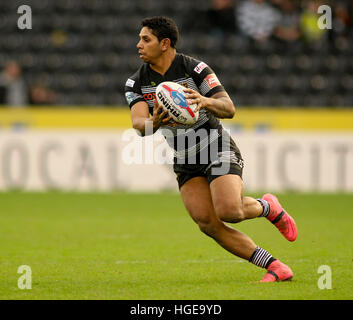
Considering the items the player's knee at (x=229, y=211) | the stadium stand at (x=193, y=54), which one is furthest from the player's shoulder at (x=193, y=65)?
the stadium stand at (x=193, y=54)

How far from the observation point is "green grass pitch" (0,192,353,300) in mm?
5676

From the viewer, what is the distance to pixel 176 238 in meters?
8.94

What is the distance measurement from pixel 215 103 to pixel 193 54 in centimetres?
1193

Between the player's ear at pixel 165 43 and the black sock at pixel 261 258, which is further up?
the player's ear at pixel 165 43

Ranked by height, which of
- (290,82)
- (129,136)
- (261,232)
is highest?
(290,82)

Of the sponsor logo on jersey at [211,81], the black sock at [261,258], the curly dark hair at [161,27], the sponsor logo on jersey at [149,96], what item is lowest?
the black sock at [261,258]

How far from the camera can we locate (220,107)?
5.84m

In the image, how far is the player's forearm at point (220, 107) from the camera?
5.81m

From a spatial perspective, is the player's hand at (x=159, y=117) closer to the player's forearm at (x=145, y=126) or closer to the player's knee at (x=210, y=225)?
the player's forearm at (x=145, y=126)

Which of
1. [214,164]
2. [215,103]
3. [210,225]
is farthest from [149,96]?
[210,225]

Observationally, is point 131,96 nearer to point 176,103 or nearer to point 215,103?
point 176,103

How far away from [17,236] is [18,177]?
5819mm
